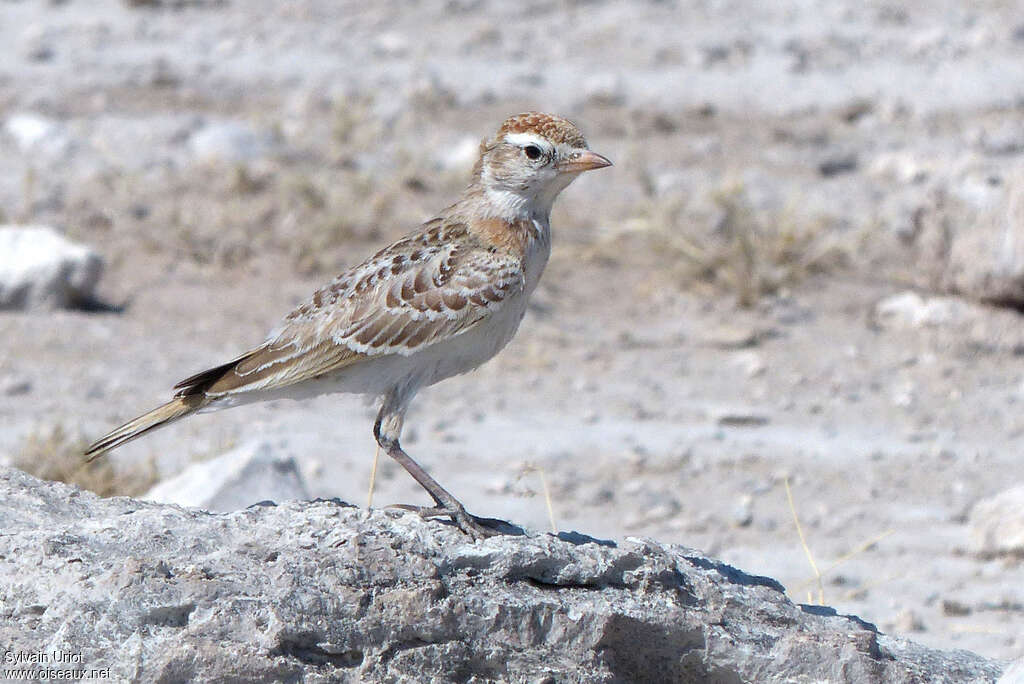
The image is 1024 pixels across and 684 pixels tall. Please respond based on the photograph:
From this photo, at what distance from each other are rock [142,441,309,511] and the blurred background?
2 cm

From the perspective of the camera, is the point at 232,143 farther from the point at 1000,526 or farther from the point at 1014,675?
the point at 1014,675

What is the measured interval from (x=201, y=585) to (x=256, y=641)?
0.59 feet

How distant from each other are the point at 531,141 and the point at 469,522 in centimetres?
144

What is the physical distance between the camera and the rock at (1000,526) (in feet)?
21.7

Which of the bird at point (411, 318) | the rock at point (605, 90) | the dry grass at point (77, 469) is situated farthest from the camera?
the rock at point (605, 90)

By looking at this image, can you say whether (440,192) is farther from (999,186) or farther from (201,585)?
(201,585)

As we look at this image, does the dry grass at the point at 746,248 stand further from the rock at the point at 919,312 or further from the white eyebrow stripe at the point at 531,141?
the white eyebrow stripe at the point at 531,141

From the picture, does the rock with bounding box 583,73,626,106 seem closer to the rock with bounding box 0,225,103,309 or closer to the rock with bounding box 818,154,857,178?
the rock with bounding box 818,154,857,178

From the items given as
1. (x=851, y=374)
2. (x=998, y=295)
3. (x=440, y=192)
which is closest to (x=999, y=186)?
(x=998, y=295)

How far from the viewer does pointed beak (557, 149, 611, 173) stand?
196 inches

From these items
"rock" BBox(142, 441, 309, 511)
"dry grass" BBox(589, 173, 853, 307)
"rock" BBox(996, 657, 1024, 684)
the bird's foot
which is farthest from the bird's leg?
"dry grass" BBox(589, 173, 853, 307)

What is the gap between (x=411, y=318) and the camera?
471cm

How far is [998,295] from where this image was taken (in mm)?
9297

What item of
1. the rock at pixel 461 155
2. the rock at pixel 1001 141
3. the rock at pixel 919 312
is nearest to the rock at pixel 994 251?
the rock at pixel 919 312
